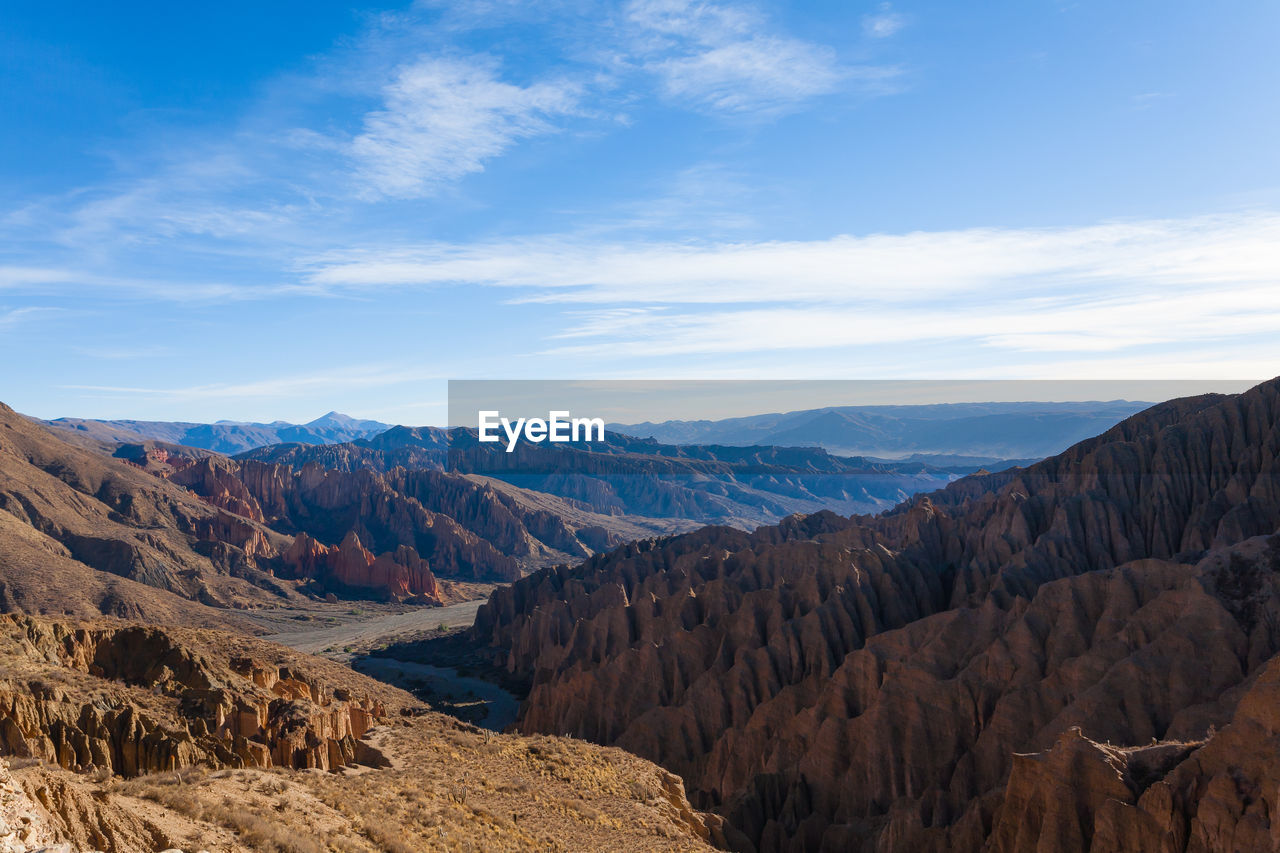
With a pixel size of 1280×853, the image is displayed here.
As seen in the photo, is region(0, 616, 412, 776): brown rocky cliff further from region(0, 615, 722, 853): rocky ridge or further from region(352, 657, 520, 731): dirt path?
region(352, 657, 520, 731): dirt path

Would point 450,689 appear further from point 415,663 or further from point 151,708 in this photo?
point 151,708

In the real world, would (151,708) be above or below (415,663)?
above

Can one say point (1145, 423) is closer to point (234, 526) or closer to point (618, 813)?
point (618, 813)

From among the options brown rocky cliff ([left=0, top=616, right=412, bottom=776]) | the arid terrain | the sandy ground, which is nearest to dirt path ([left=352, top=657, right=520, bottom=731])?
the sandy ground

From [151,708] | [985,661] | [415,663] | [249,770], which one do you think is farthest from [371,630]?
[249,770]

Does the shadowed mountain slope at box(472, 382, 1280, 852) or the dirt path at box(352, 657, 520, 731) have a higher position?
the shadowed mountain slope at box(472, 382, 1280, 852)

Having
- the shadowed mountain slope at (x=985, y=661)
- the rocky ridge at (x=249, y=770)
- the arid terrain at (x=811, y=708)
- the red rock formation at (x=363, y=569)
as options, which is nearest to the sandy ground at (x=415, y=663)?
the arid terrain at (x=811, y=708)

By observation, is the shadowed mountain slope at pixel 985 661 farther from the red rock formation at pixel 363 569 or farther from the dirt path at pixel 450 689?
the red rock formation at pixel 363 569

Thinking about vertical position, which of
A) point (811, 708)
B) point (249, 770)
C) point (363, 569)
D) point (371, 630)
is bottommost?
point (371, 630)
